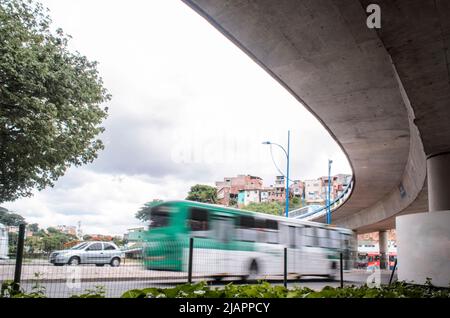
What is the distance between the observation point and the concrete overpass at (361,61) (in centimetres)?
605

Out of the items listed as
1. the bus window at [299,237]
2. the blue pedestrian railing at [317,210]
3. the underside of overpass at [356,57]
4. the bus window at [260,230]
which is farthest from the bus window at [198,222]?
the blue pedestrian railing at [317,210]

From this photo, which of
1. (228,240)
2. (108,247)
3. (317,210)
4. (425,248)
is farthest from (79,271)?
(317,210)

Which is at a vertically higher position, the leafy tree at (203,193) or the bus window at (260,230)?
the leafy tree at (203,193)

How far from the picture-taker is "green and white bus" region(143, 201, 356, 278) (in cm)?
1328

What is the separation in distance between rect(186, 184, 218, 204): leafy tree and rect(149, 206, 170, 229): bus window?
33173 millimetres

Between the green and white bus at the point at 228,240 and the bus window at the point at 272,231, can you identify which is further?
the bus window at the point at 272,231

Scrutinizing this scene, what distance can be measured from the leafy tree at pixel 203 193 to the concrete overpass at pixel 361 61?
3424 cm

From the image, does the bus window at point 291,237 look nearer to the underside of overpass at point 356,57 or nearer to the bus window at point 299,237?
the bus window at point 299,237

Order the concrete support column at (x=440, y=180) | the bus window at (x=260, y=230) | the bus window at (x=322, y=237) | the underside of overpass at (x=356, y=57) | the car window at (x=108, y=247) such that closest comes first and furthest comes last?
the underside of overpass at (x=356, y=57), the concrete support column at (x=440, y=180), the bus window at (x=260, y=230), the car window at (x=108, y=247), the bus window at (x=322, y=237)
